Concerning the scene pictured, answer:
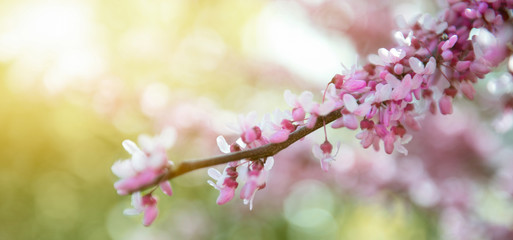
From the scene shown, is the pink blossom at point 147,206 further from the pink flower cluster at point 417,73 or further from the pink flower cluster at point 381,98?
the pink flower cluster at point 417,73

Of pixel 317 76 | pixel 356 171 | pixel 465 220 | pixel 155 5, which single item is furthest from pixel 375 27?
pixel 155 5

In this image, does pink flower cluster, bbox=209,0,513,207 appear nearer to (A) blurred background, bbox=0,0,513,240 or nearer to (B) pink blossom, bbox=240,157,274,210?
(B) pink blossom, bbox=240,157,274,210

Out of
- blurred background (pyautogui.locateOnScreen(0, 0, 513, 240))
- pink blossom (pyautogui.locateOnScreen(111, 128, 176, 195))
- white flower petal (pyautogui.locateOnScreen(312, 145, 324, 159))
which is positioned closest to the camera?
pink blossom (pyautogui.locateOnScreen(111, 128, 176, 195))

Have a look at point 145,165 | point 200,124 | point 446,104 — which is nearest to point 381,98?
point 446,104

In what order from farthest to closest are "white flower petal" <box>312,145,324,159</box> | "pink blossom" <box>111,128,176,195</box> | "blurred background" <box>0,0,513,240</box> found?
"blurred background" <box>0,0,513,240</box> < "white flower petal" <box>312,145,324,159</box> < "pink blossom" <box>111,128,176,195</box>

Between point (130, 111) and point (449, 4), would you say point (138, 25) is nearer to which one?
point (130, 111)

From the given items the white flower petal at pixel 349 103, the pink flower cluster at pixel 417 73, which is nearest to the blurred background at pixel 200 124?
the pink flower cluster at pixel 417 73

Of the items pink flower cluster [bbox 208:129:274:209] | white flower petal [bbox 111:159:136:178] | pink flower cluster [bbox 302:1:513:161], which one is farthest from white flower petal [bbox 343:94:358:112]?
white flower petal [bbox 111:159:136:178]
